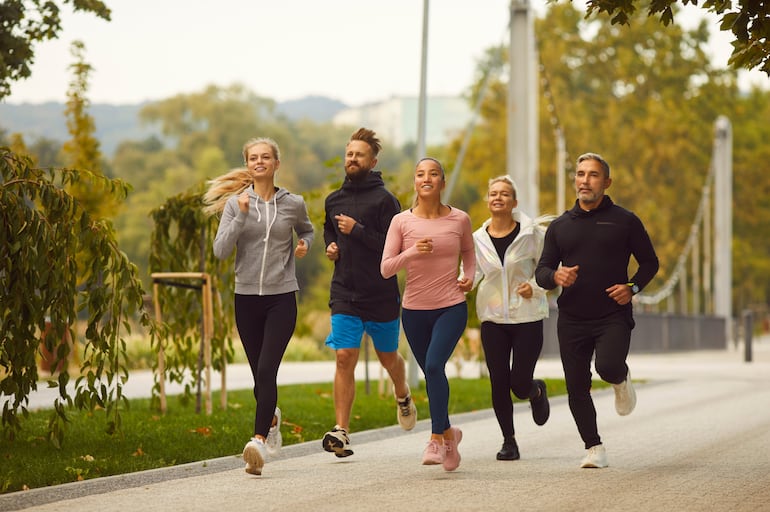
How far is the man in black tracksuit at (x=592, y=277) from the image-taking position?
29.8 feet

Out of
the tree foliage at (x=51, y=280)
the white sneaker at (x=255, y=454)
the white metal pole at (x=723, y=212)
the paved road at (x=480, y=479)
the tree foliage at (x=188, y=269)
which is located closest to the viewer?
the paved road at (x=480, y=479)

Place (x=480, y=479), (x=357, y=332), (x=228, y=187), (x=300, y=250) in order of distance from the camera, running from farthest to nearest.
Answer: (x=357, y=332)
(x=228, y=187)
(x=300, y=250)
(x=480, y=479)

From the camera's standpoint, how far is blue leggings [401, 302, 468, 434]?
9.09 meters

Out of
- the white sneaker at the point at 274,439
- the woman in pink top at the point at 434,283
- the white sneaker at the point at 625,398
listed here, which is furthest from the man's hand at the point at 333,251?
the white sneaker at the point at 625,398

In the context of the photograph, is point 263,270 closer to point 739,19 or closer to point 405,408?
point 405,408

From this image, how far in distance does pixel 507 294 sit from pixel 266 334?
65.8 inches

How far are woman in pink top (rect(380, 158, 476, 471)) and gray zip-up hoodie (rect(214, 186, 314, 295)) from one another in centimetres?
64

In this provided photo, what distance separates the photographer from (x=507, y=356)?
9664 mm

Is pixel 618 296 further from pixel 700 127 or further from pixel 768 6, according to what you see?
pixel 700 127

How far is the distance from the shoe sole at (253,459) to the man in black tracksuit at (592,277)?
6.72ft

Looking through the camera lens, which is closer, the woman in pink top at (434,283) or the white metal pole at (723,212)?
the woman in pink top at (434,283)

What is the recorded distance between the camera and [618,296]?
8.96 m

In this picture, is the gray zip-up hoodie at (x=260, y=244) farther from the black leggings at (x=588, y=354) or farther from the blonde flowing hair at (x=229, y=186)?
the black leggings at (x=588, y=354)

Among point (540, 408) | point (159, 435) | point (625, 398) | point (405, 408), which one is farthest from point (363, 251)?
point (159, 435)
